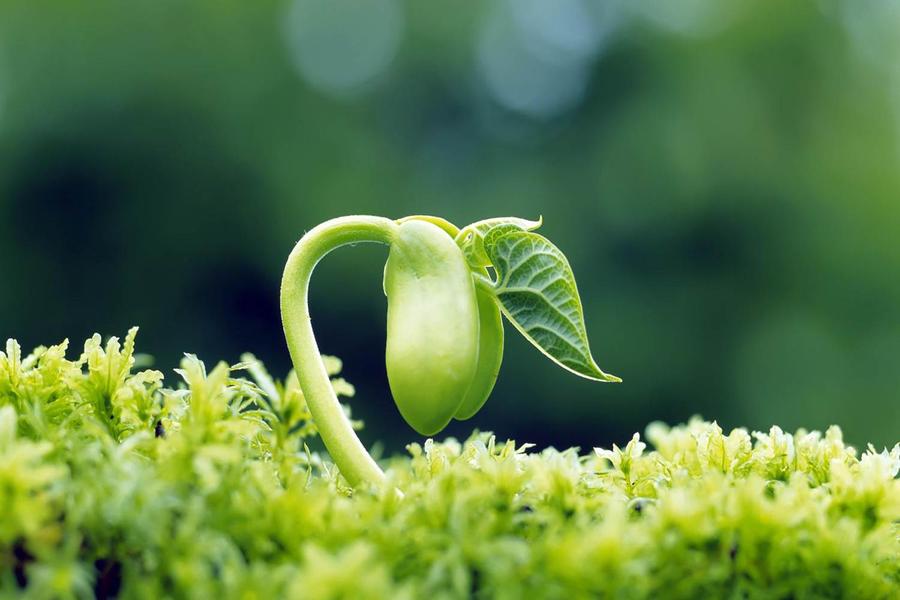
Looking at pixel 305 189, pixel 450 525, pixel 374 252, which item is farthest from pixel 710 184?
pixel 450 525

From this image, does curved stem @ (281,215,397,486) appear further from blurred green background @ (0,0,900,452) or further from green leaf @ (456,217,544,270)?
blurred green background @ (0,0,900,452)

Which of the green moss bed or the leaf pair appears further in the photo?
the leaf pair

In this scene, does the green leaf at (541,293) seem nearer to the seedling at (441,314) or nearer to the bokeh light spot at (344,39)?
the seedling at (441,314)

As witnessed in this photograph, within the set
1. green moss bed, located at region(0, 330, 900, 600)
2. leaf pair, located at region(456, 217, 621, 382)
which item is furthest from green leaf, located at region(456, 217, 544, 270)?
green moss bed, located at region(0, 330, 900, 600)

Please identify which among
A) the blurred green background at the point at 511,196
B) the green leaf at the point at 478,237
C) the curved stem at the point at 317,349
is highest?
the blurred green background at the point at 511,196

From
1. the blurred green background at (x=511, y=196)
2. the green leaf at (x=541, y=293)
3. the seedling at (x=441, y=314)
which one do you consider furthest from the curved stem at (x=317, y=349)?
the blurred green background at (x=511, y=196)

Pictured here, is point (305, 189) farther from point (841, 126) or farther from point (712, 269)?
point (841, 126)

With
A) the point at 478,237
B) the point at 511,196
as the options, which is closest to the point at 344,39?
the point at 511,196
